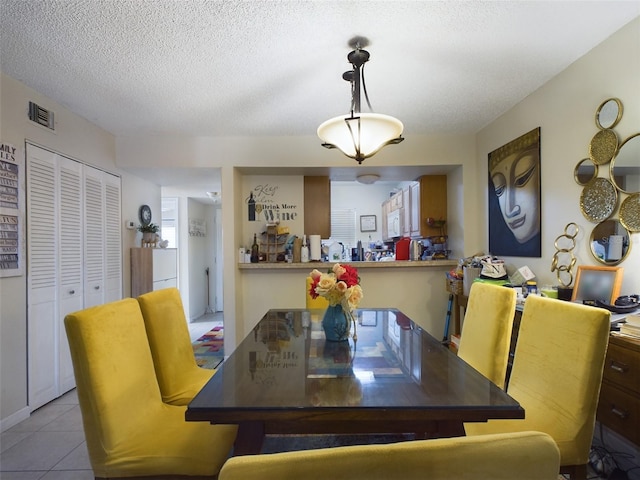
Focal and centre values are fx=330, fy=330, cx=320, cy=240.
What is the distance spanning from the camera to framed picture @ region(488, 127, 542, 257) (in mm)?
2682

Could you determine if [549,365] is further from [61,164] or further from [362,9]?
[61,164]

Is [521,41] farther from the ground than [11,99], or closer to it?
farther from the ground

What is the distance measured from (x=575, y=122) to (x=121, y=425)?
312 cm

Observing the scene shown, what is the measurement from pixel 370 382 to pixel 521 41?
2.21 meters

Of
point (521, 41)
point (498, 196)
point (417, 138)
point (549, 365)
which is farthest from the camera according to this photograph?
point (417, 138)

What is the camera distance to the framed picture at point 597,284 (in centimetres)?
188

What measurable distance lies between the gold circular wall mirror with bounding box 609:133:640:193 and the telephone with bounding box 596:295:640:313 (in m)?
0.60

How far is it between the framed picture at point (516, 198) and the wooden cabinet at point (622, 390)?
4.01 ft

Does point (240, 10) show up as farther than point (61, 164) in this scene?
No

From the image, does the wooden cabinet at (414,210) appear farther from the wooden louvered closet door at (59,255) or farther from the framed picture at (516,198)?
the wooden louvered closet door at (59,255)

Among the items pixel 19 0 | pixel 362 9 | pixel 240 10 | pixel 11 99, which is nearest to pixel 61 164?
pixel 11 99

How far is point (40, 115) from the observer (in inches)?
104

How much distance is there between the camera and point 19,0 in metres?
1.68

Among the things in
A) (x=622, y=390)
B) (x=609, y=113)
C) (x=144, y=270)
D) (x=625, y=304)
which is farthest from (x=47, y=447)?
(x=609, y=113)
